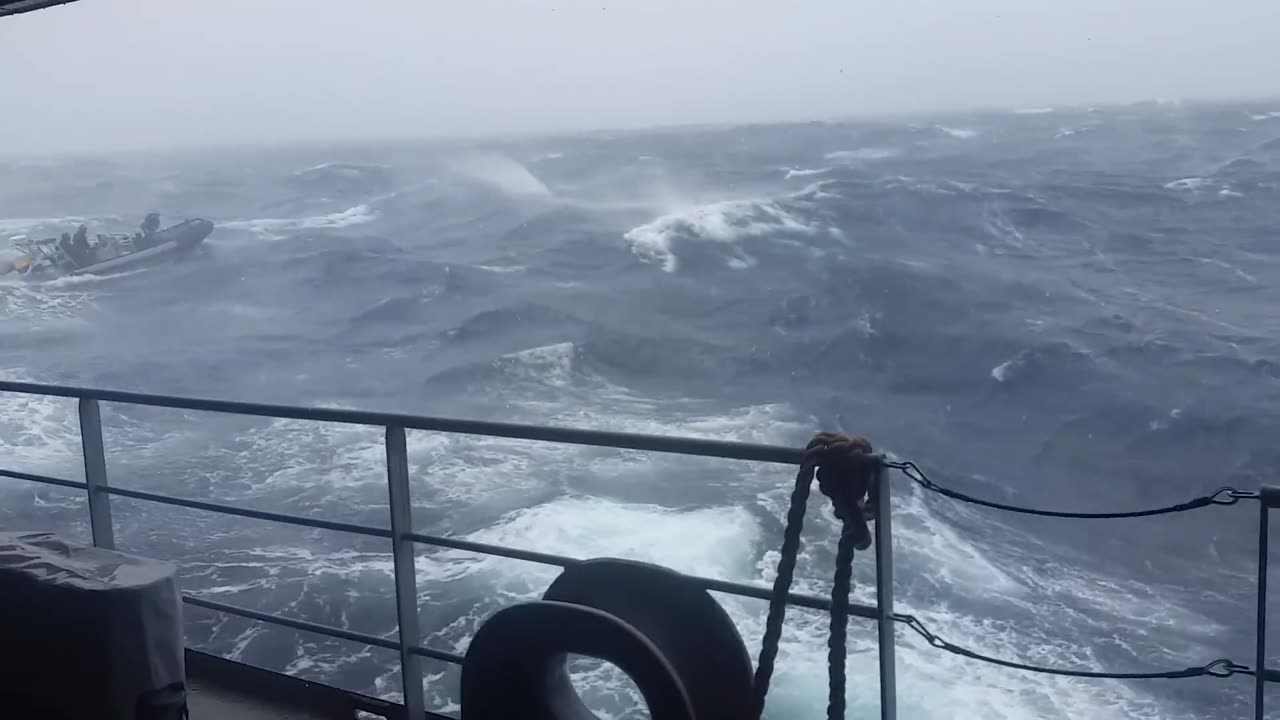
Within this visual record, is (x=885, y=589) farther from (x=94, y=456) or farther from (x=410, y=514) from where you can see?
(x=94, y=456)

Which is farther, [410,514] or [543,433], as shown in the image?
[410,514]

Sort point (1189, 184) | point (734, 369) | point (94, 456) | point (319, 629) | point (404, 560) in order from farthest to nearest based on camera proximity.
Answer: point (1189, 184) < point (734, 369) < point (94, 456) < point (319, 629) < point (404, 560)

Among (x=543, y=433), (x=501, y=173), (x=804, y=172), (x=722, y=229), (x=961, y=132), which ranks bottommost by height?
(x=722, y=229)

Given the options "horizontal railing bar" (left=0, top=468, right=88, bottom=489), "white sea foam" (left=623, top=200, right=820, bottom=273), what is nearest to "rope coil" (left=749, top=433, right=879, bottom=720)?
"horizontal railing bar" (left=0, top=468, right=88, bottom=489)

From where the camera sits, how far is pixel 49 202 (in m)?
38.4

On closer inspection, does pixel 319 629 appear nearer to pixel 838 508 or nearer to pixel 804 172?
pixel 838 508

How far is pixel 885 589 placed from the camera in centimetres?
134

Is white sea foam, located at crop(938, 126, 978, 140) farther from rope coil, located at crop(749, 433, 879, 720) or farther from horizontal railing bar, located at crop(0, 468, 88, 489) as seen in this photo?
rope coil, located at crop(749, 433, 879, 720)

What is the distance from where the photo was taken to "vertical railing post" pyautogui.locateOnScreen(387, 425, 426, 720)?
168cm

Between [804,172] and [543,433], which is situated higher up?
[804,172]

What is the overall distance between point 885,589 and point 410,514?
0.73 m

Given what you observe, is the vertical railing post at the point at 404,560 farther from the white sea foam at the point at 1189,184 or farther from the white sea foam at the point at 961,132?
the white sea foam at the point at 961,132

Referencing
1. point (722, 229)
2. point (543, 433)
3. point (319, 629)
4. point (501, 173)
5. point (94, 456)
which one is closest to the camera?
point (543, 433)

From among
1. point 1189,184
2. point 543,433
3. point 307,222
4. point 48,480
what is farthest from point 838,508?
point 307,222
